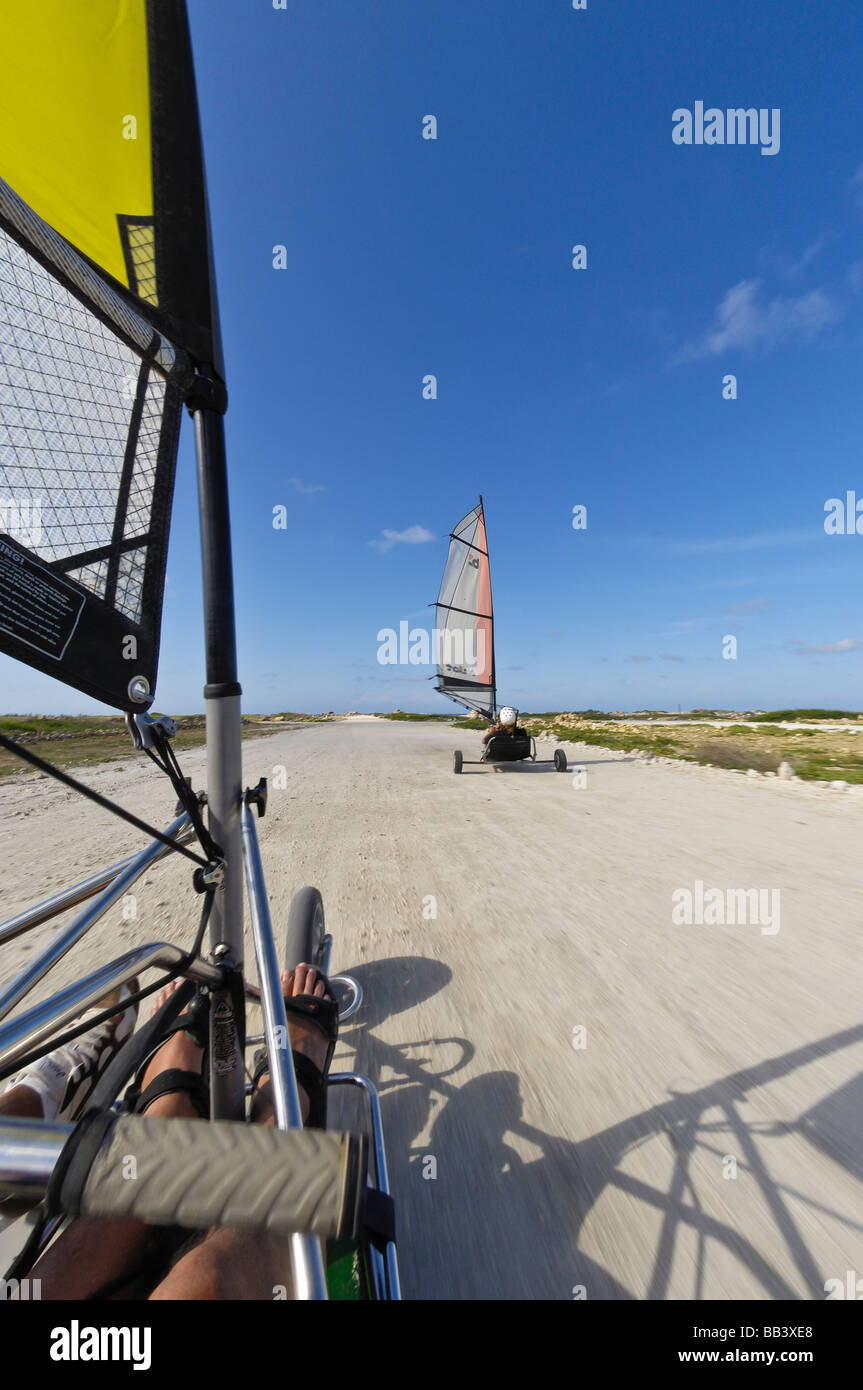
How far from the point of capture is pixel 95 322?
1328 millimetres

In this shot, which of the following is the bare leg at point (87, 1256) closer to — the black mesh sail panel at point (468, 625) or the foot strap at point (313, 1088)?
the foot strap at point (313, 1088)

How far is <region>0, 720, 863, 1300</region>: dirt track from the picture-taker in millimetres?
1347

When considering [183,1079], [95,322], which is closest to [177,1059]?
[183,1079]

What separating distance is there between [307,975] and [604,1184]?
120cm

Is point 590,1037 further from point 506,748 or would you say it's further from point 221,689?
point 506,748

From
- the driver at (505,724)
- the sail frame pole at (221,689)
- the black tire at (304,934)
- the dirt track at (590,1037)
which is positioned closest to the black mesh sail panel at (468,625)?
the driver at (505,724)

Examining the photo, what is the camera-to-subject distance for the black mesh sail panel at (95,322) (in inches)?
44.4

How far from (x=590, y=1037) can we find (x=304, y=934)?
1.38 metres

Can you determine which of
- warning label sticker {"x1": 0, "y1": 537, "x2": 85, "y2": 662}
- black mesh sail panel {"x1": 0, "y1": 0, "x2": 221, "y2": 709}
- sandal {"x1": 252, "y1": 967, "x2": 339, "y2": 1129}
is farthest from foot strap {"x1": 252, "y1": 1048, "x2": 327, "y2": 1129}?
warning label sticker {"x1": 0, "y1": 537, "x2": 85, "y2": 662}

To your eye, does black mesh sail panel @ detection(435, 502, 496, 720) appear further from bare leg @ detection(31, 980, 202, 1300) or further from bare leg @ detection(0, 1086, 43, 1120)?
bare leg @ detection(31, 980, 202, 1300)

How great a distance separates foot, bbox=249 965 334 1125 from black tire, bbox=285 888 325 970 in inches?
10.7

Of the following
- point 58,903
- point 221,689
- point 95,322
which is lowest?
point 58,903

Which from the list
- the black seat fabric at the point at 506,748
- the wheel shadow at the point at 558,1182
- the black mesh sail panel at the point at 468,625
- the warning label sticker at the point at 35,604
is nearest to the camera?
the warning label sticker at the point at 35,604

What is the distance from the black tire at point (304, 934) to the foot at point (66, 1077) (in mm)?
798
